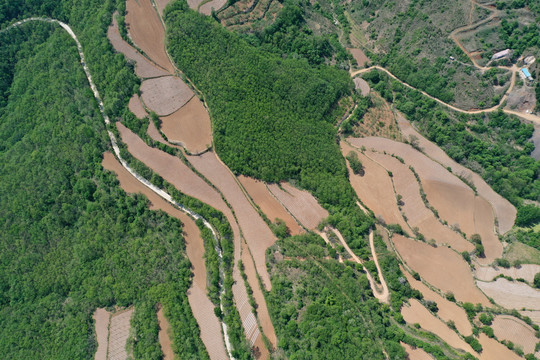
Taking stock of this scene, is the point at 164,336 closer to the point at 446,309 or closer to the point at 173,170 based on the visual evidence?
the point at 173,170

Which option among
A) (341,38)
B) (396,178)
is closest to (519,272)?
(396,178)

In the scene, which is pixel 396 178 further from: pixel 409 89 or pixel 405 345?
pixel 405 345

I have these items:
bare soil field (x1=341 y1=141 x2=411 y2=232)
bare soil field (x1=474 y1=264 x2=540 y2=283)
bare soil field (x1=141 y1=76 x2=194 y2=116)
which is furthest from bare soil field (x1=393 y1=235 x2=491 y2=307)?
bare soil field (x1=141 y1=76 x2=194 y2=116)

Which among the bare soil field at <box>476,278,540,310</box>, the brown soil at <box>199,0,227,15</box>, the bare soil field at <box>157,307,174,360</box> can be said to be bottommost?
Result: the bare soil field at <box>157,307,174,360</box>

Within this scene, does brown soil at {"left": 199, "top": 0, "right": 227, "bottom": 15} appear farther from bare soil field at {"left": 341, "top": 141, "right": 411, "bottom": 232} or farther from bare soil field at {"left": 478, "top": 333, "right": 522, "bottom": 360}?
bare soil field at {"left": 478, "top": 333, "right": 522, "bottom": 360}

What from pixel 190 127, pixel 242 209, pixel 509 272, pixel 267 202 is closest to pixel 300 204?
pixel 267 202

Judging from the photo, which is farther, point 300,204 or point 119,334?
point 300,204

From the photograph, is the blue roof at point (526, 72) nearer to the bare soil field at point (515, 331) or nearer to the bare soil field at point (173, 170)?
the bare soil field at point (515, 331)
